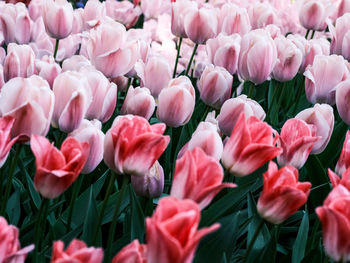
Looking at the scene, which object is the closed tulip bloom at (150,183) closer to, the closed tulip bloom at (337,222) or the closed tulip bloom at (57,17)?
the closed tulip bloom at (337,222)

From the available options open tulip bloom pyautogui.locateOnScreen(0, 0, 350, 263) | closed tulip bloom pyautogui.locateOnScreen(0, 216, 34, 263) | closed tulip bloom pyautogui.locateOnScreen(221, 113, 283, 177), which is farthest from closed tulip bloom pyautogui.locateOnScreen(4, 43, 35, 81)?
closed tulip bloom pyautogui.locateOnScreen(0, 216, 34, 263)

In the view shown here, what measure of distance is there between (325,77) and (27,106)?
3.23 feet

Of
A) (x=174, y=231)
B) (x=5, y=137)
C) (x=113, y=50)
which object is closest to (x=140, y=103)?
(x=113, y=50)

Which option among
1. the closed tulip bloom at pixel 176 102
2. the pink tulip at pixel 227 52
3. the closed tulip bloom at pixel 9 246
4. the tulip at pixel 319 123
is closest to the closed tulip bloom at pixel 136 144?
the closed tulip bloom at pixel 9 246

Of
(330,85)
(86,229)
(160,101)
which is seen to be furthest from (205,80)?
(86,229)

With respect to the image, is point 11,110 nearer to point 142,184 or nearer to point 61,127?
point 61,127

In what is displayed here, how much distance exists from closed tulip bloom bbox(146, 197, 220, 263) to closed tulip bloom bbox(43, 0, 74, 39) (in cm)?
120

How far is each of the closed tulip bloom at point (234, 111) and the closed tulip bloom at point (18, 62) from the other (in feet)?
1.58

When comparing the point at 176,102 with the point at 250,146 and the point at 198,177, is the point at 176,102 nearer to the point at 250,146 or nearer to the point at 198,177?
the point at 250,146

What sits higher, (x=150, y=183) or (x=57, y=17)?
(x=57, y=17)

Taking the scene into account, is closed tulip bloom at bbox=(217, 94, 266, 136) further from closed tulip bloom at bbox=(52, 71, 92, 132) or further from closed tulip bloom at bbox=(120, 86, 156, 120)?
closed tulip bloom at bbox=(52, 71, 92, 132)

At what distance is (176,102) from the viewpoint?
122 centimetres

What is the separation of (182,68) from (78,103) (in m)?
1.25

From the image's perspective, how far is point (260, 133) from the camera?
2.88ft
